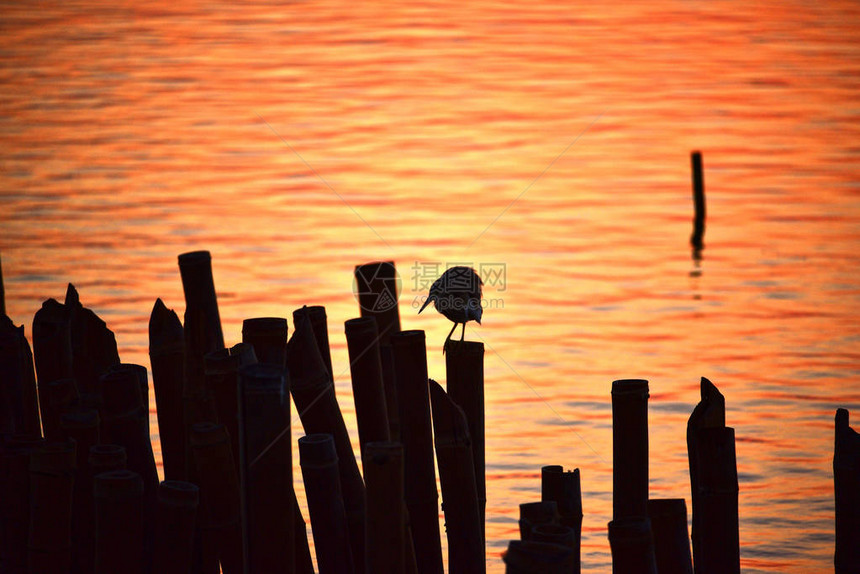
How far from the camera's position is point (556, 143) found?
2192 centimetres

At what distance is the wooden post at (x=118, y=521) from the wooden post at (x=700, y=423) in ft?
7.74

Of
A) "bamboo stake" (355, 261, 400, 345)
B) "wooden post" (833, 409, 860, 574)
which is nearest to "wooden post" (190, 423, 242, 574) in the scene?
"bamboo stake" (355, 261, 400, 345)

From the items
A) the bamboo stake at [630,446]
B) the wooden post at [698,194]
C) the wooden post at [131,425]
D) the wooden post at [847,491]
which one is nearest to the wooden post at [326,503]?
the wooden post at [131,425]

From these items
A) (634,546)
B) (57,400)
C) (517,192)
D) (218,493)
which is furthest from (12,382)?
(517,192)

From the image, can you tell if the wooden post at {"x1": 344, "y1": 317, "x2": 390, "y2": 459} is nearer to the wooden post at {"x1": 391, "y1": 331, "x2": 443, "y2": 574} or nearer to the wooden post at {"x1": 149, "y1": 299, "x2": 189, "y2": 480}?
the wooden post at {"x1": 391, "y1": 331, "x2": 443, "y2": 574}

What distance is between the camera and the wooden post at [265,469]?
16.7 ft

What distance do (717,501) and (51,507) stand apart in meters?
2.86

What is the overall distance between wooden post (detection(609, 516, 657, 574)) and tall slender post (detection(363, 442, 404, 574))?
2.78ft

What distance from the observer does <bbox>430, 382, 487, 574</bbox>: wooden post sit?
5770mm

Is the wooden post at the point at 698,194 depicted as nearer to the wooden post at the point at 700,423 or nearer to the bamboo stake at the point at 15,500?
the wooden post at the point at 700,423

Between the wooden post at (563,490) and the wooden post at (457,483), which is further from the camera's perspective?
the wooden post at (563,490)

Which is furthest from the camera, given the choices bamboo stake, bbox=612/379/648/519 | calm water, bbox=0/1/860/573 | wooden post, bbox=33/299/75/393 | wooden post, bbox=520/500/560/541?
calm water, bbox=0/1/860/573

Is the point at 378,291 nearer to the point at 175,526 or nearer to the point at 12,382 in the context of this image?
the point at 175,526

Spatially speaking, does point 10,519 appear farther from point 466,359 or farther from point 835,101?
point 835,101
